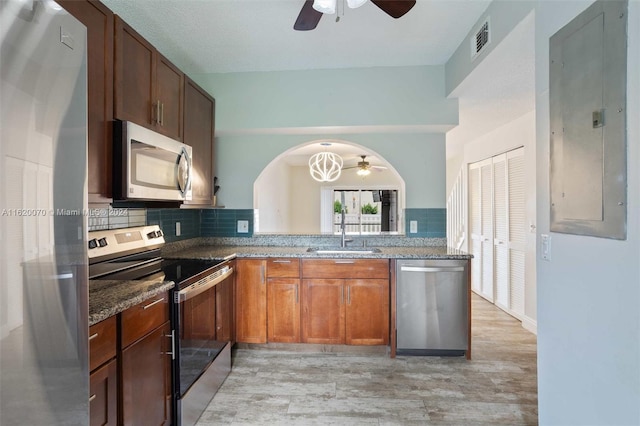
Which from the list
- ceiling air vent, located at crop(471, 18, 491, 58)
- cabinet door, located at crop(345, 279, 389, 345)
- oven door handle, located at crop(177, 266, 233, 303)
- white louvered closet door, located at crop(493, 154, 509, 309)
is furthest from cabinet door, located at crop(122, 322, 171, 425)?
white louvered closet door, located at crop(493, 154, 509, 309)

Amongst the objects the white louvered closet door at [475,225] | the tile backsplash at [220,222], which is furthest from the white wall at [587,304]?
the white louvered closet door at [475,225]

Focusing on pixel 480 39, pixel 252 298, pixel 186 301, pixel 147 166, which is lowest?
pixel 252 298

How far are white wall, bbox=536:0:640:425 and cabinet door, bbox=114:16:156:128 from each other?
2.11 meters

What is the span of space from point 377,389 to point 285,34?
2.65 metres

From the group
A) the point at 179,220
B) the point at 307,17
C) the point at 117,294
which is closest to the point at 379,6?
the point at 307,17

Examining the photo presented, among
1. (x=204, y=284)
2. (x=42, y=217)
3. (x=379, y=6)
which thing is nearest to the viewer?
(x=42, y=217)

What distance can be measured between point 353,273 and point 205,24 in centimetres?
219

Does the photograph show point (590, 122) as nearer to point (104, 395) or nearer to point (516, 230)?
point (104, 395)

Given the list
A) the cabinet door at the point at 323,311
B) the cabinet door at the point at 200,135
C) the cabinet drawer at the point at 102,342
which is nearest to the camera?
the cabinet drawer at the point at 102,342

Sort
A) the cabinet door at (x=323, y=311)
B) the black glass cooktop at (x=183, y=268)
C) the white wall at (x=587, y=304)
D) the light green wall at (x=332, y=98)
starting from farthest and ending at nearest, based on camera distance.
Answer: the light green wall at (x=332, y=98), the cabinet door at (x=323, y=311), the black glass cooktop at (x=183, y=268), the white wall at (x=587, y=304)

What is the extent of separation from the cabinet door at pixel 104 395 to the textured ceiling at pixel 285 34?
210cm

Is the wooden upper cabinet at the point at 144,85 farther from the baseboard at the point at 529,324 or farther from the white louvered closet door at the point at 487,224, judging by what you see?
the white louvered closet door at the point at 487,224

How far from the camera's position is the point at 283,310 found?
9.59ft

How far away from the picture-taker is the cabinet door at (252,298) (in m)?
2.92
